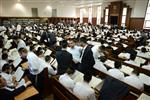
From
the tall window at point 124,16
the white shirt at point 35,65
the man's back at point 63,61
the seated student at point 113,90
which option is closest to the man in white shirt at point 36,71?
the white shirt at point 35,65

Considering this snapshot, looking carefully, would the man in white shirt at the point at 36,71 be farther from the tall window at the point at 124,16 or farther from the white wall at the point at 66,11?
the white wall at the point at 66,11

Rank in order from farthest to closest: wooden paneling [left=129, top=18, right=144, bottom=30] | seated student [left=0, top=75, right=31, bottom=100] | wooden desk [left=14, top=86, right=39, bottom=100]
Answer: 1. wooden paneling [left=129, top=18, right=144, bottom=30]
2. wooden desk [left=14, top=86, right=39, bottom=100]
3. seated student [left=0, top=75, right=31, bottom=100]

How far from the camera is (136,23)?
17.5 m

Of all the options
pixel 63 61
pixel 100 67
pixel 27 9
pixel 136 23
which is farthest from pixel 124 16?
pixel 63 61

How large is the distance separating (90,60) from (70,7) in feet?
82.1

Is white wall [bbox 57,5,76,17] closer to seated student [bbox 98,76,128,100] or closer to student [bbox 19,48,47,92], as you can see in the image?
student [bbox 19,48,47,92]

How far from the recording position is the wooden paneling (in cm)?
1705

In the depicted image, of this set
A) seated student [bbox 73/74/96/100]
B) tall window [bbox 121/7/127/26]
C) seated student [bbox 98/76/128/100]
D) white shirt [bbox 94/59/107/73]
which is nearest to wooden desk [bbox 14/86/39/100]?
seated student [bbox 73/74/96/100]

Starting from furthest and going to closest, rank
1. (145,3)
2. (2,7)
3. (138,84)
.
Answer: (2,7), (145,3), (138,84)

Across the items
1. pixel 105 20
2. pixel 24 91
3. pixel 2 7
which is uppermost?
pixel 2 7

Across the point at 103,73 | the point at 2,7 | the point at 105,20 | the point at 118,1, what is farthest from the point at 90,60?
the point at 2,7

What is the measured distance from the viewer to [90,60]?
476cm

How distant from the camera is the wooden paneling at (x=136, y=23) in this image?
17055 mm

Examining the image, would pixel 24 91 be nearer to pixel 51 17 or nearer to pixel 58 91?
pixel 58 91
